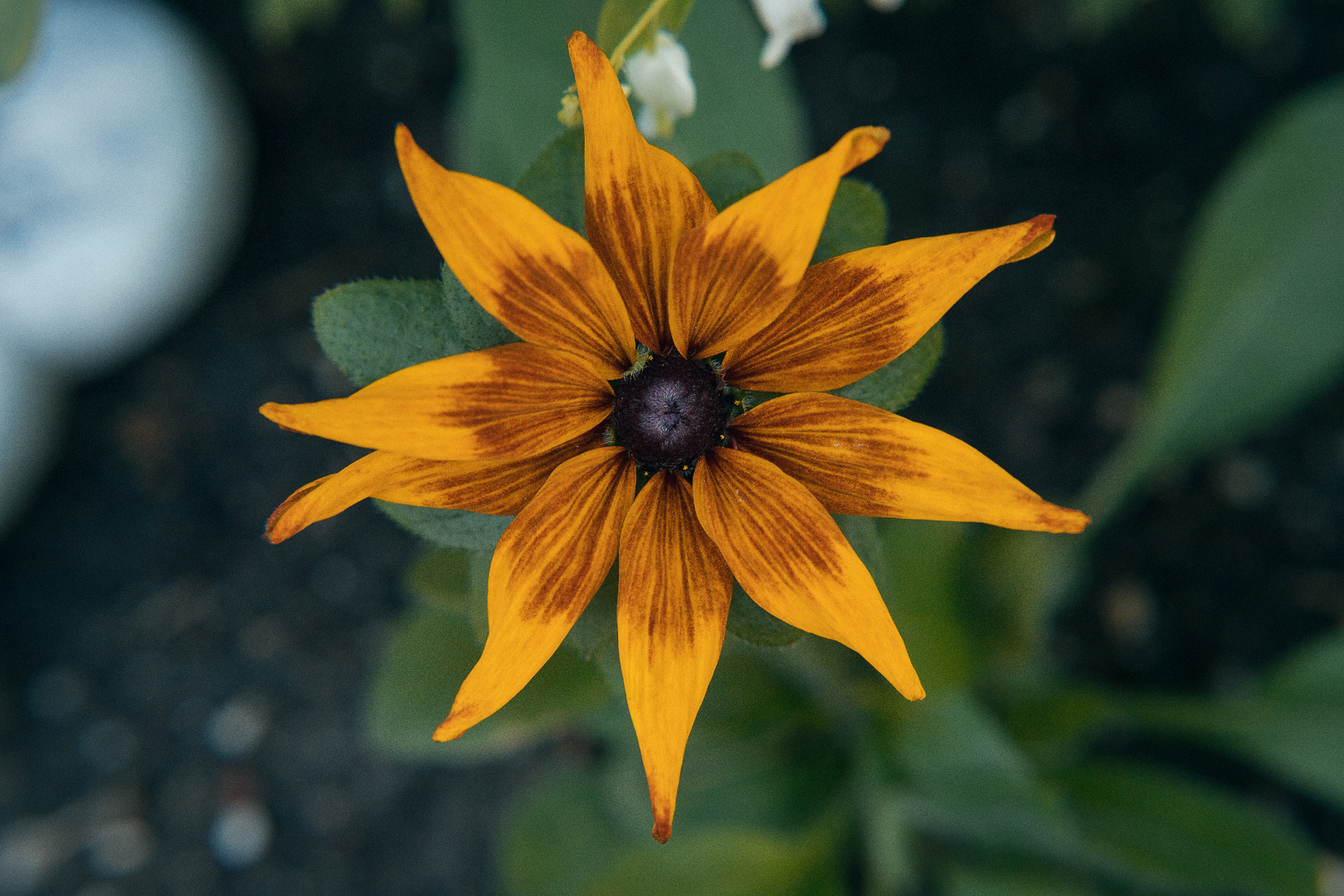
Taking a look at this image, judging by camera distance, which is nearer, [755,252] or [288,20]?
[755,252]

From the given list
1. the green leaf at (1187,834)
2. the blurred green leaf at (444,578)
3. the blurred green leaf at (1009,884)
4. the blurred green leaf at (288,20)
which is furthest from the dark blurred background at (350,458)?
the blurred green leaf at (444,578)

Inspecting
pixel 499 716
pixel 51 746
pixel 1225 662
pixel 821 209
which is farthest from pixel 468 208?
pixel 51 746

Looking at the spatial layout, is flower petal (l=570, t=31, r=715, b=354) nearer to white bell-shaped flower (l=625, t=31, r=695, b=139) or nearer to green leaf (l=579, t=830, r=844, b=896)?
white bell-shaped flower (l=625, t=31, r=695, b=139)

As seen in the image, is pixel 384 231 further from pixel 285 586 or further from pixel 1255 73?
pixel 1255 73

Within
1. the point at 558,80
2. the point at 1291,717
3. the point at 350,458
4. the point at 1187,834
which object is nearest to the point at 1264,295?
the point at 1291,717

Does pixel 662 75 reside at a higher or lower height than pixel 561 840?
higher

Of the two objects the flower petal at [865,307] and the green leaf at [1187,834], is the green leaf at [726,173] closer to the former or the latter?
the flower petal at [865,307]

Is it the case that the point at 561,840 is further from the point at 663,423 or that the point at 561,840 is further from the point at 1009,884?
the point at 663,423
